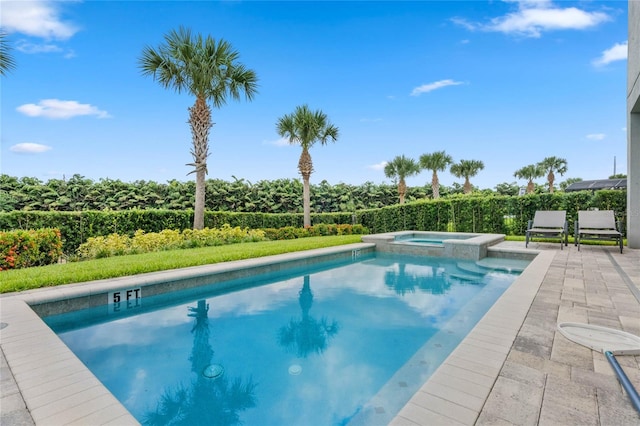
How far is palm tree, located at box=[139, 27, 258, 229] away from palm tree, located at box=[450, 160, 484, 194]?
2418 centimetres

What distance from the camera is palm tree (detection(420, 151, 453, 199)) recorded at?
25.9 meters

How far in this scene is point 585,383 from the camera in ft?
7.20

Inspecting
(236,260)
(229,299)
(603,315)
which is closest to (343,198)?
(236,260)

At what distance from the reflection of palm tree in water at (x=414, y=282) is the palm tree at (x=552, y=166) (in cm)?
3374

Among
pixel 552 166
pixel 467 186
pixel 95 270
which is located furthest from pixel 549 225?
pixel 552 166

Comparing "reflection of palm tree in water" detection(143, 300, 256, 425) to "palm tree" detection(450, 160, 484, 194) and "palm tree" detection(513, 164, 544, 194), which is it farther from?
"palm tree" detection(513, 164, 544, 194)

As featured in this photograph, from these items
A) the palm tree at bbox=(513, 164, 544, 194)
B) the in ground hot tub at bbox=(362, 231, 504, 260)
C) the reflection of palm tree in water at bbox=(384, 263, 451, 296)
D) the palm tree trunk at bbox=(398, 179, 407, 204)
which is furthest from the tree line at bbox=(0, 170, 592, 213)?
the palm tree at bbox=(513, 164, 544, 194)

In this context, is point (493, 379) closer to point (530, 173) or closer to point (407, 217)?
point (407, 217)

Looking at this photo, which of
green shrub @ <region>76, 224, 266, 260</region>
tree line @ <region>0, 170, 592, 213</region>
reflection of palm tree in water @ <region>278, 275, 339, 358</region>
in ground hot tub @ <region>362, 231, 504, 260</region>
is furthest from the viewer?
tree line @ <region>0, 170, 592, 213</region>

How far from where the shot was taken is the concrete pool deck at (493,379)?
1.90 metres

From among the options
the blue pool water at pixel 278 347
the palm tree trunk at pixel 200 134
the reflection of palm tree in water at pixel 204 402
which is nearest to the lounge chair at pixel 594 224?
the blue pool water at pixel 278 347

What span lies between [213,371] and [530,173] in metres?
42.5

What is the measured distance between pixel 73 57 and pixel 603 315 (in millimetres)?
17322

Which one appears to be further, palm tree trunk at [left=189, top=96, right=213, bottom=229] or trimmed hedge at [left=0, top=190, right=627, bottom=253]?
palm tree trunk at [left=189, top=96, right=213, bottom=229]
